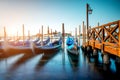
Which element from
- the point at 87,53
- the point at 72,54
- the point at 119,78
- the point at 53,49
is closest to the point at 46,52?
the point at 53,49

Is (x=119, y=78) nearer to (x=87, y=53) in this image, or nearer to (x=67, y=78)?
(x=67, y=78)

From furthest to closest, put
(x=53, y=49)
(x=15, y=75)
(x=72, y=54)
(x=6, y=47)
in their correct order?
(x=53, y=49)
(x=6, y=47)
(x=72, y=54)
(x=15, y=75)

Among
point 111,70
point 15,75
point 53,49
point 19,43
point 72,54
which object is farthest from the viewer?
point 19,43

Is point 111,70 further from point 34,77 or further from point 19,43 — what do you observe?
point 19,43

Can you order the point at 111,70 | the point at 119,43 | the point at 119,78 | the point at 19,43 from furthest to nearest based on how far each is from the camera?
the point at 19,43 < the point at 111,70 < the point at 119,78 < the point at 119,43

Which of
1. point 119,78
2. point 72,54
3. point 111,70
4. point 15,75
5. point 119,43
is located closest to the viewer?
point 119,43

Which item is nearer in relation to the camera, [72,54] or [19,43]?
[72,54]

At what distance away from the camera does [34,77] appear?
243 inches

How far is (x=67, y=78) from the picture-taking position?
6.03 meters

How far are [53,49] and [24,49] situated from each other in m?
3.01

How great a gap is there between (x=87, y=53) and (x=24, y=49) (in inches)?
225

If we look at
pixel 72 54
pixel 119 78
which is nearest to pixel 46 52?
pixel 72 54

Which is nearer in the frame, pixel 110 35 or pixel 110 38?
pixel 110 35

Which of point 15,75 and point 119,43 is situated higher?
point 119,43
